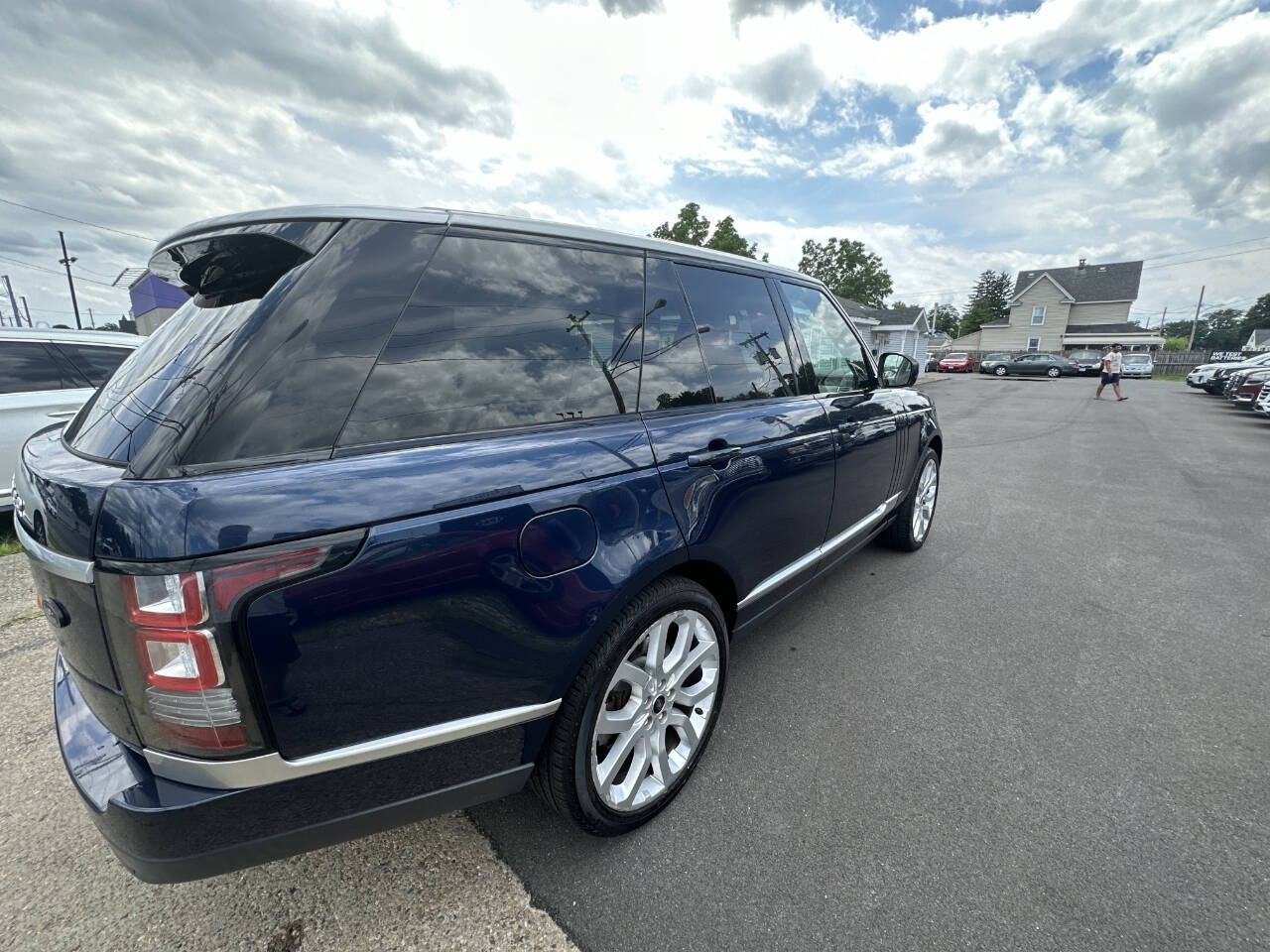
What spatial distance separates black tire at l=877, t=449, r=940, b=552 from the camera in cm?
398

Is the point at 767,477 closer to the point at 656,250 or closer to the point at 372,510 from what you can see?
the point at 656,250

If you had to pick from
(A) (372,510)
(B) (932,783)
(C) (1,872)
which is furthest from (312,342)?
(B) (932,783)

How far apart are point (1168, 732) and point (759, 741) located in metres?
1.71

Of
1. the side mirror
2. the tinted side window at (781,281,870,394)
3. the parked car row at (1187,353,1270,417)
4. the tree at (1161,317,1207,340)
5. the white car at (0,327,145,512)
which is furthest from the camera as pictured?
the tree at (1161,317,1207,340)

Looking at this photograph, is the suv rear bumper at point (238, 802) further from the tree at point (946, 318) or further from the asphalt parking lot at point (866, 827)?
the tree at point (946, 318)

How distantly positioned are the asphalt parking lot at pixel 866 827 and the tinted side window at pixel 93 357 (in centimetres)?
209

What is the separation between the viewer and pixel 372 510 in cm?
117

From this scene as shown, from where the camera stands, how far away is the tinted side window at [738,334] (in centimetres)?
225

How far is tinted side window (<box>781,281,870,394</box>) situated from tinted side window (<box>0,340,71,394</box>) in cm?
554

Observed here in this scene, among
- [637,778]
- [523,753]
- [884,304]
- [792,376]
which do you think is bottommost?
[637,778]

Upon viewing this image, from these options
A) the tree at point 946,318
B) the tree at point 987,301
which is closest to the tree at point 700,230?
the tree at point 987,301

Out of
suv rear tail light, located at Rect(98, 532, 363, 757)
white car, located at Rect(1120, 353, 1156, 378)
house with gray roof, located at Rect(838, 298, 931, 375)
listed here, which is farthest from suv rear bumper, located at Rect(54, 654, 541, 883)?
white car, located at Rect(1120, 353, 1156, 378)

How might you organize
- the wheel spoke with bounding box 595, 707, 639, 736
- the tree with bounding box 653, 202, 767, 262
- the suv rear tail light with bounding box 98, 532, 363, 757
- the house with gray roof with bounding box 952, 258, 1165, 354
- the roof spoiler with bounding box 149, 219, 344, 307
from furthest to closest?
the house with gray roof with bounding box 952, 258, 1165, 354 → the tree with bounding box 653, 202, 767, 262 → the wheel spoke with bounding box 595, 707, 639, 736 → the roof spoiler with bounding box 149, 219, 344, 307 → the suv rear tail light with bounding box 98, 532, 363, 757

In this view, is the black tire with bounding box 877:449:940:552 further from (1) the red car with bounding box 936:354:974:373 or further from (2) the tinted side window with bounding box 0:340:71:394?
(1) the red car with bounding box 936:354:974:373
